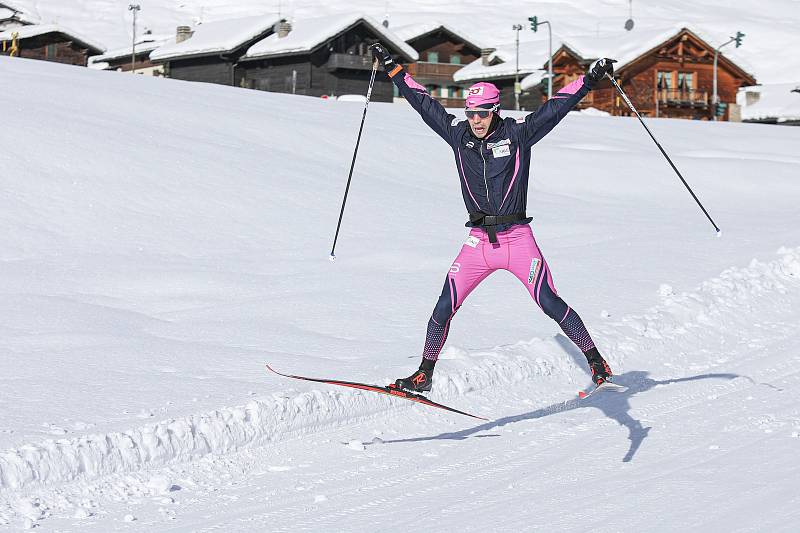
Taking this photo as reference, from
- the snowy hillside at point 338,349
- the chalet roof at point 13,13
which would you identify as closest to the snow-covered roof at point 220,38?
the chalet roof at point 13,13

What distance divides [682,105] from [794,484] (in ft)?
193

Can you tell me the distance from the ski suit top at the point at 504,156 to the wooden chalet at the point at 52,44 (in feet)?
202

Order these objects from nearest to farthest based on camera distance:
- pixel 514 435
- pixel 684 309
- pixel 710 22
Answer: pixel 514 435 < pixel 684 309 < pixel 710 22

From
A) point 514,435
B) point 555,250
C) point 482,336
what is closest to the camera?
point 514,435

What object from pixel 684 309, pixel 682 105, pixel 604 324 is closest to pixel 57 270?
pixel 604 324

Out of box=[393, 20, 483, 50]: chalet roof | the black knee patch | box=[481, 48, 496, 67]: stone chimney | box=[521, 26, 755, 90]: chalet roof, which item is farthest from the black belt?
box=[481, 48, 496, 67]: stone chimney

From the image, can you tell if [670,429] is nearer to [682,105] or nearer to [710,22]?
[682,105]

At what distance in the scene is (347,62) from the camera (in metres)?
56.4

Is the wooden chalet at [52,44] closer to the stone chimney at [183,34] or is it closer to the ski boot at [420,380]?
the stone chimney at [183,34]

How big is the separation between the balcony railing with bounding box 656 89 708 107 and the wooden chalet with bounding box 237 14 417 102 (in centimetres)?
1477

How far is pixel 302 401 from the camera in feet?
20.7

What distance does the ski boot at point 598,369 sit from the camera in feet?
20.8

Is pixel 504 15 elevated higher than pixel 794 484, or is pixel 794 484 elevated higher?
pixel 504 15

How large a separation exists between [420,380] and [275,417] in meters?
1.01
